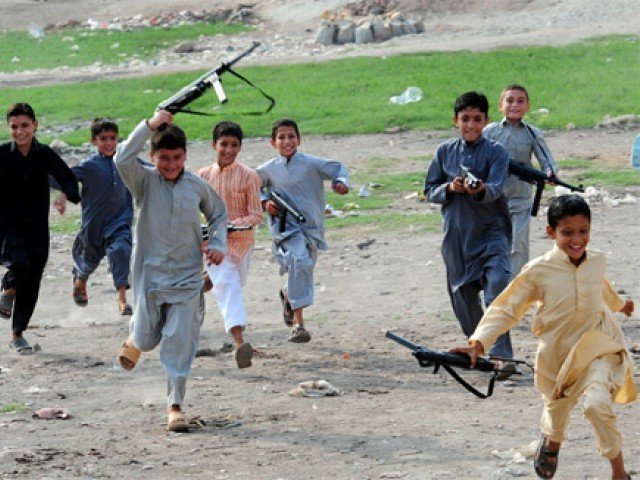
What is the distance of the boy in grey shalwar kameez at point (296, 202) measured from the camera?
10383 millimetres

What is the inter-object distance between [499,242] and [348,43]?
2495 centimetres

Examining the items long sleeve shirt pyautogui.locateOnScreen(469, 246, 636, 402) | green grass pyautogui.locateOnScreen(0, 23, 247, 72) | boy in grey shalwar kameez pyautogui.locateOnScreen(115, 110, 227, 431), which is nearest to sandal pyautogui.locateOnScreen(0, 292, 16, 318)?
boy in grey shalwar kameez pyautogui.locateOnScreen(115, 110, 227, 431)

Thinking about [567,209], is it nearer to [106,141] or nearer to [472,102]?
[472,102]

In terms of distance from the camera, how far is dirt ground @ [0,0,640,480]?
7152 millimetres

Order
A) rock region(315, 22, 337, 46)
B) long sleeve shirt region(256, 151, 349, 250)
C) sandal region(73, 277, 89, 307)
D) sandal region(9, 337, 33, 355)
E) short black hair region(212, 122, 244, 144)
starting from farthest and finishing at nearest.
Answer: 1. rock region(315, 22, 337, 46)
2. sandal region(73, 277, 89, 307)
3. long sleeve shirt region(256, 151, 349, 250)
4. sandal region(9, 337, 33, 355)
5. short black hair region(212, 122, 244, 144)

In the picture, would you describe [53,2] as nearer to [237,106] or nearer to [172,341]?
[237,106]

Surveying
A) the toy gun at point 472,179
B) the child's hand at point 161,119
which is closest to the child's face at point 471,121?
the toy gun at point 472,179

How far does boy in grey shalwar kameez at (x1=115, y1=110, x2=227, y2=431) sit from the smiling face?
2.06 meters

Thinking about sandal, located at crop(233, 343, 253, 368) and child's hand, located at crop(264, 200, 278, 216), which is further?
child's hand, located at crop(264, 200, 278, 216)

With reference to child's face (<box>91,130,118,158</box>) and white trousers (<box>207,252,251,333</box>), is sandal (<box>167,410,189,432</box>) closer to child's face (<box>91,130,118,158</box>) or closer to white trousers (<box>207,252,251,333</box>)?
white trousers (<box>207,252,251,333</box>)

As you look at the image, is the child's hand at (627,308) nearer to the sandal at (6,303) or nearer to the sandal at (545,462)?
the sandal at (545,462)

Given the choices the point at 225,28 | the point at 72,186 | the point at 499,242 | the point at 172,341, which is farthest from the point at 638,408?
the point at 225,28

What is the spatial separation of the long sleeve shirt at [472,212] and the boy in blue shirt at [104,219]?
2.85 meters

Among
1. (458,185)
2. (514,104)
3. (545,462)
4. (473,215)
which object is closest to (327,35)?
(514,104)
